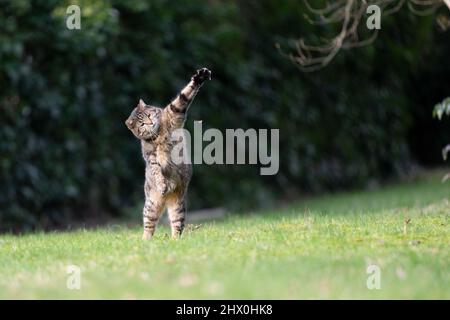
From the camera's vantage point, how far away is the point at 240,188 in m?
21.2

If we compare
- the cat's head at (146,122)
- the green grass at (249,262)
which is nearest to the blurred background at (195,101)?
the green grass at (249,262)

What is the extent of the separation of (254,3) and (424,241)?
1368cm

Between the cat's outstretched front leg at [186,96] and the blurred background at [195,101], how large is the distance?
6.38 metres

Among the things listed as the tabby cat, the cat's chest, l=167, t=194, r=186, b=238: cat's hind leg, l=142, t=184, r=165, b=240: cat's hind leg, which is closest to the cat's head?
the tabby cat

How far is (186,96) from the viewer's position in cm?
991

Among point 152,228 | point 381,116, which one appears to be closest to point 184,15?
point 381,116

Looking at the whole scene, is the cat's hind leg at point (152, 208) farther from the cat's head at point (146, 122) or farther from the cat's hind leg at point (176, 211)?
the cat's head at point (146, 122)

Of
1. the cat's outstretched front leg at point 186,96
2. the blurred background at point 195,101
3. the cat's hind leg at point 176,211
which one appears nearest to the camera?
the cat's outstretched front leg at point 186,96

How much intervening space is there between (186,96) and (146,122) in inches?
21.5

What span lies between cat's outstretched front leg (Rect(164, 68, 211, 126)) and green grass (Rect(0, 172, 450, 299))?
4.40ft

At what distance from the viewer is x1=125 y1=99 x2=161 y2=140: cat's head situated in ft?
32.9

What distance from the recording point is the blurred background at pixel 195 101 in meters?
16.6
